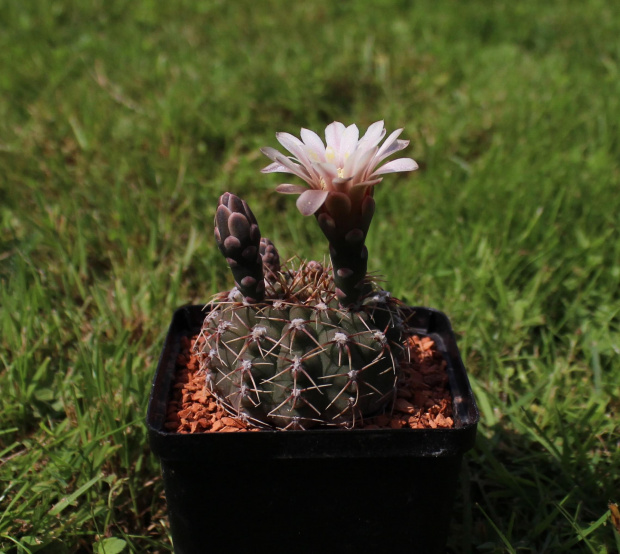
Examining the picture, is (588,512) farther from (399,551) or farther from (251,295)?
(251,295)

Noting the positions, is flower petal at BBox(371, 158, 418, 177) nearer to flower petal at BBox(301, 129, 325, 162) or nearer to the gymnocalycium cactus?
the gymnocalycium cactus

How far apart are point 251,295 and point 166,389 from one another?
321 millimetres

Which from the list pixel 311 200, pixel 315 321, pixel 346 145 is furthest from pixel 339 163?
pixel 315 321

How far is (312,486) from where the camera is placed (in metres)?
1.35

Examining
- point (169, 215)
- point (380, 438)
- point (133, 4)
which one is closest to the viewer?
point (380, 438)

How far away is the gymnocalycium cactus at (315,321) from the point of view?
124cm

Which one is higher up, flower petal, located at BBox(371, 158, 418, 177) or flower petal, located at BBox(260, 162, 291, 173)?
flower petal, located at BBox(371, 158, 418, 177)

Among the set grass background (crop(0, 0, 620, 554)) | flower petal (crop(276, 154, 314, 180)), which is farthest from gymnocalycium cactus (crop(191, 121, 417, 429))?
grass background (crop(0, 0, 620, 554))

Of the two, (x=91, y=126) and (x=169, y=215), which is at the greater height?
(x=91, y=126)

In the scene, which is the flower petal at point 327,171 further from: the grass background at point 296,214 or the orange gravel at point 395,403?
the grass background at point 296,214

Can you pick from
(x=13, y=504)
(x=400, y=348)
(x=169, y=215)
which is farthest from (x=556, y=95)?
Result: (x=13, y=504)

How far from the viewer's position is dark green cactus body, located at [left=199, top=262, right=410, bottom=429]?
1.31 m

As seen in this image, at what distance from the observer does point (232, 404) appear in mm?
1427

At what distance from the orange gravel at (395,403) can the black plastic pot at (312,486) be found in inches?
1.7
